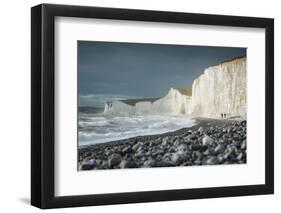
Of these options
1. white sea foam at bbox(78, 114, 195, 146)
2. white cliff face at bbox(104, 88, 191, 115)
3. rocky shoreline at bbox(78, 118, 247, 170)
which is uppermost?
white cliff face at bbox(104, 88, 191, 115)

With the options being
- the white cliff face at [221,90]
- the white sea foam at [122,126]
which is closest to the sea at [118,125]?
the white sea foam at [122,126]

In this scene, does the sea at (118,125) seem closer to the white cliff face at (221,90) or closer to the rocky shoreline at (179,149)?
the rocky shoreline at (179,149)

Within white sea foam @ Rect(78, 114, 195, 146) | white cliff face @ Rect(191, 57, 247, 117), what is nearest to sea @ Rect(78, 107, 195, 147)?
white sea foam @ Rect(78, 114, 195, 146)

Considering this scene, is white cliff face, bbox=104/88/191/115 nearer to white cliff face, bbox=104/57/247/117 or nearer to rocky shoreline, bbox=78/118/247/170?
white cliff face, bbox=104/57/247/117

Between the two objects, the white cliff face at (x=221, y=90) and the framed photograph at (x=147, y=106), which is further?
the white cliff face at (x=221, y=90)

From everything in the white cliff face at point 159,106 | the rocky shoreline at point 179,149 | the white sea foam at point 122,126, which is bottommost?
the rocky shoreline at point 179,149

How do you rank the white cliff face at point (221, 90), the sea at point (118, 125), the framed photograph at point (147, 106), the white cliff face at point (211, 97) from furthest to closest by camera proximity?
the white cliff face at point (221, 90)
the white cliff face at point (211, 97)
the sea at point (118, 125)
the framed photograph at point (147, 106)

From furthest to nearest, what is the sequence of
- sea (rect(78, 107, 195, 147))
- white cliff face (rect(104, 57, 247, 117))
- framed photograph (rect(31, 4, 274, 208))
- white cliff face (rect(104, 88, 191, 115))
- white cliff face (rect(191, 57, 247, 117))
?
white cliff face (rect(191, 57, 247, 117)) → white cliff face (rect(104, 57, 247, 117)) → white cliff face (rect(104, 88, 191, 115)) → sea (rect(78, 107, 195, 147)) → framed photograph (rect(31, 4, 274, 208))

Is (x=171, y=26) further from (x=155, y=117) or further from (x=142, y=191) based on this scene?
(x=142, y=191)

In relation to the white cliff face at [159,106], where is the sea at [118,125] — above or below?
below
